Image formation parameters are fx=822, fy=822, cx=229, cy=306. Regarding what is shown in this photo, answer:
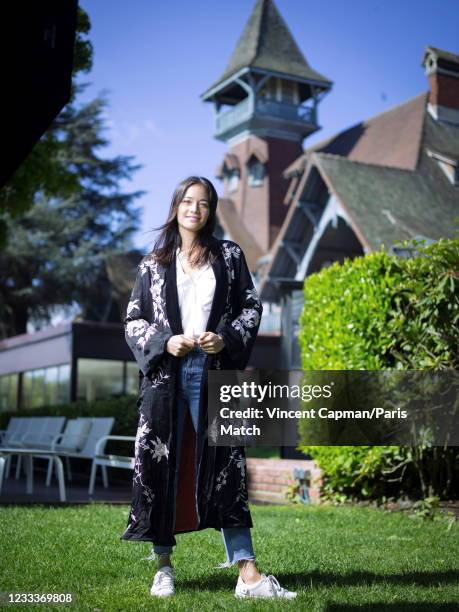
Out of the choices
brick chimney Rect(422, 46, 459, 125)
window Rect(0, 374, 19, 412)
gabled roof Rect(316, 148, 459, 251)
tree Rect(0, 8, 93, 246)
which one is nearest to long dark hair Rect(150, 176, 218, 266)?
tree Rect(0, 8, 93, 246)

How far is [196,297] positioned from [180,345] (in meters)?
0.33

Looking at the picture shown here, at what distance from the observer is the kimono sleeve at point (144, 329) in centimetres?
360

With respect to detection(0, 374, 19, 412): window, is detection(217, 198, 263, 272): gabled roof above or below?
above

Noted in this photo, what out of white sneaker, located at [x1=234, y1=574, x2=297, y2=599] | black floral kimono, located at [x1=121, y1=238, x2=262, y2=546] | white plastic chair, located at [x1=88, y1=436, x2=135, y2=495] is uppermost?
black floral kimono, located at [x1=121, y1=238, x2=262, y2=546]

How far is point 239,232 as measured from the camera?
1164 inches

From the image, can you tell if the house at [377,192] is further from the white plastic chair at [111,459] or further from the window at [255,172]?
the white plastic chair at [111,459]

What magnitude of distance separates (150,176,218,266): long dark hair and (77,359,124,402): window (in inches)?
556

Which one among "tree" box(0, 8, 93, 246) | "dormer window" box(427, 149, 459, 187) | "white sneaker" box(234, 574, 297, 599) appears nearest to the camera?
"white sneaker" box(234, 574, 297, 599)

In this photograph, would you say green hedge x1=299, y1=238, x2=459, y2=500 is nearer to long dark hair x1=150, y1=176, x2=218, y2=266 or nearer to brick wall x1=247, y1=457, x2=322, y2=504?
brick wall x1=247, y1=457, x2=322, y2=504

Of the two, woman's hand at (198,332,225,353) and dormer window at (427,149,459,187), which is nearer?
woman's hand at (198,332,225,353)

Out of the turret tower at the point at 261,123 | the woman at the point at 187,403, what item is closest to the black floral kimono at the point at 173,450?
the woman at the point at 187,403

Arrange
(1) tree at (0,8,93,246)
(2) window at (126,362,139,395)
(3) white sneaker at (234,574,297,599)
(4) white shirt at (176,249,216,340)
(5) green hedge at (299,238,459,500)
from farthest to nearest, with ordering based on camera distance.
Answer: (2) window at (126,362,139,395)
(1) tree at (0,8,93,246)
(5) green hedge at (299,238,459,500)
(4) white shirt at (176,249,216,340)
(3) white sneaker at (234,574,297,599)

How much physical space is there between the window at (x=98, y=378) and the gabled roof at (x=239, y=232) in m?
10.6

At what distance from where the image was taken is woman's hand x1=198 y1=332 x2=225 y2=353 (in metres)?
3.52
